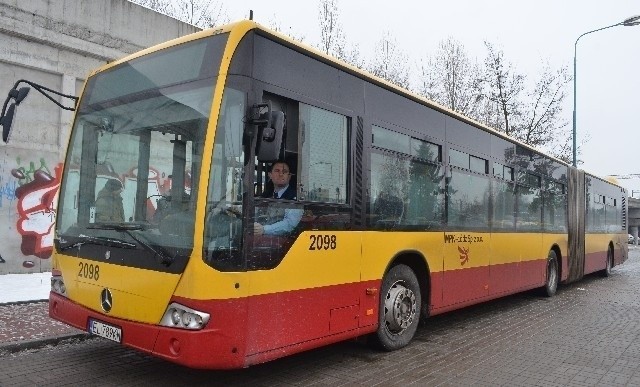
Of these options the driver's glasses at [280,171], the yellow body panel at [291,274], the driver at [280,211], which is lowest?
the yellow body panel at [291,274]

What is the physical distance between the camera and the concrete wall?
415 inches

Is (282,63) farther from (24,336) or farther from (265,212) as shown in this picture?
(24,336)

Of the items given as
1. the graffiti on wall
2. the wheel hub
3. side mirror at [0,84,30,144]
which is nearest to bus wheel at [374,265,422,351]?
the wheel hub

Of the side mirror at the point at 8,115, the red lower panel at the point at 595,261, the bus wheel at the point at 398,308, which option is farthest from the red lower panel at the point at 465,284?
the red lower panel at the point at 595,261

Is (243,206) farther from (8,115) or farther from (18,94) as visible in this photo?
(18,94)

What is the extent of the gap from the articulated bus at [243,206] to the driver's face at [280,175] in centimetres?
7

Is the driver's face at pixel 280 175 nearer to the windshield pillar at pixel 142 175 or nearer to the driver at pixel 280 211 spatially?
the driver at pixel 280 211

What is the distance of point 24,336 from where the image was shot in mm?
6289

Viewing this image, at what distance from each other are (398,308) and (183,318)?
115 inches

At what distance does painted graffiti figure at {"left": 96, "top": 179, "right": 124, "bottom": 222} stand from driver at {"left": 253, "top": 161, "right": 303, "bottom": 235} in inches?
54.7

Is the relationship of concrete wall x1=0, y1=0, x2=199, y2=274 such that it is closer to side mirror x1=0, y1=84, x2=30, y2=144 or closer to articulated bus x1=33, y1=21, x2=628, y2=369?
side mirror x1=0, y1=84, x2=30, y2=144

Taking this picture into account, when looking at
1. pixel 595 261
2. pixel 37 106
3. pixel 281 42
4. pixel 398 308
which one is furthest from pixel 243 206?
pixel 595 261

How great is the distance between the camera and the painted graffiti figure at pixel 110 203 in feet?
15.8

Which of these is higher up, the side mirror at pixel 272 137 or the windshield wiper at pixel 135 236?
the side mirror at pixel 272 137
